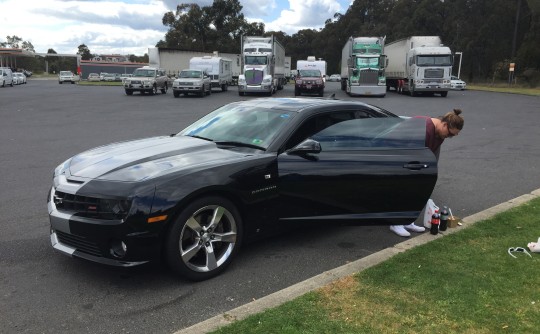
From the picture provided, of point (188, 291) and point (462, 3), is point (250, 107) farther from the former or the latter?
point (462, 3)

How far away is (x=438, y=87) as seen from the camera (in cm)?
3247

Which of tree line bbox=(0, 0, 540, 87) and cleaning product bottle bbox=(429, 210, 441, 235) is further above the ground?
tree line bbox=(0, 0, 540, 87)

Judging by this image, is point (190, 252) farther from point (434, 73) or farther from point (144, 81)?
point (434, 73)

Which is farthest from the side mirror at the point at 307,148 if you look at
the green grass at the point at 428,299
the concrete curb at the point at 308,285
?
the green grass at the point at 428,299

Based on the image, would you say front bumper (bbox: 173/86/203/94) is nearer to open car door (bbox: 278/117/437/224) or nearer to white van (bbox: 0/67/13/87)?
white van (bbox: 0/67/13/87)

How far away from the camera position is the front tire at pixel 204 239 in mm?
3771

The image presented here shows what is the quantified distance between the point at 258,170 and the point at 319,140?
0.78 meters

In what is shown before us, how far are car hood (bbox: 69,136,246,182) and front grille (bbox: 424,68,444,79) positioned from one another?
30557 millimetres

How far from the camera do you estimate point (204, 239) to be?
396 cm

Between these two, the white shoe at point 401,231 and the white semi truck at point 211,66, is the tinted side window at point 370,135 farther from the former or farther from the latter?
the white semi truck at point 211,66

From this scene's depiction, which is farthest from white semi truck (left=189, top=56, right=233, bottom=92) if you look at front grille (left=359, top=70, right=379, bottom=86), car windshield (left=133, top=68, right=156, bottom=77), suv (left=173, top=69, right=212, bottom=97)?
front grille (left=359, top=70, right=379, bottom=86)

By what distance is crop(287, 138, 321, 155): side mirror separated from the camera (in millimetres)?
4359

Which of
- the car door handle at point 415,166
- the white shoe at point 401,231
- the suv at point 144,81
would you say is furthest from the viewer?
the suv at point 144,81

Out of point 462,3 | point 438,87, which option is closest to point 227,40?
point 462,3
